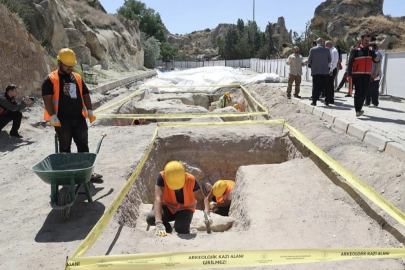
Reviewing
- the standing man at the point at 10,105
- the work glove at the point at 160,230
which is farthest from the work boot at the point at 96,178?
the standing man at the point at 10,105

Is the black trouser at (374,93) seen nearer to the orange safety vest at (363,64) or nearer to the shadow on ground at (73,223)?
the orange safety vest at (363,64)

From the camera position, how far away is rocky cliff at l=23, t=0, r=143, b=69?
60.3 feet

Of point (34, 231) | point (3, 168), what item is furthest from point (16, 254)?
point (3, 168)

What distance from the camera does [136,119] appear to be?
33.1 feet

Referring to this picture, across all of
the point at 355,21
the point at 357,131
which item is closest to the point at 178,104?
the point at 357,131

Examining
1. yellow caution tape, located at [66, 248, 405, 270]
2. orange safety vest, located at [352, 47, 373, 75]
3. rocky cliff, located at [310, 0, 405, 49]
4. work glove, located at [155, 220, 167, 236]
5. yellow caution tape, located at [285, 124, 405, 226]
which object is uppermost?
rocky cliff, located at [310, 0, 405, 49]

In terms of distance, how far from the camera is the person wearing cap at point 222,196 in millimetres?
6570

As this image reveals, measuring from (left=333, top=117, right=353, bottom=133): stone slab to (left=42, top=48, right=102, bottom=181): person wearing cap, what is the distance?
194 inches

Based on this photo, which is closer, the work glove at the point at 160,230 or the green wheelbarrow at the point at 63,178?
the green wheelbarrow at the point at 63,178

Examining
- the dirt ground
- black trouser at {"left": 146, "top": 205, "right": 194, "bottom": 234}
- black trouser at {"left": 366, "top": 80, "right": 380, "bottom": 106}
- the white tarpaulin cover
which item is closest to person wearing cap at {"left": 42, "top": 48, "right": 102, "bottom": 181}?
the dirt ground

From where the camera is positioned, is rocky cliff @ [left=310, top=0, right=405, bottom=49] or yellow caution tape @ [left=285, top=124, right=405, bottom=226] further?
rocky cliff @ [left=310, top=0, right=405, bottom=49]

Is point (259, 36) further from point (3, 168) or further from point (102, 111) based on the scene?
point (3, 168)

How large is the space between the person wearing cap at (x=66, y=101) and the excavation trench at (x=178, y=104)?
501 centimetres

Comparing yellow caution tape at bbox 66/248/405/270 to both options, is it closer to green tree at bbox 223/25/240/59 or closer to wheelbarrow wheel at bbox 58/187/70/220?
wheelbarrow wheel at bbox 58/187/70/220
